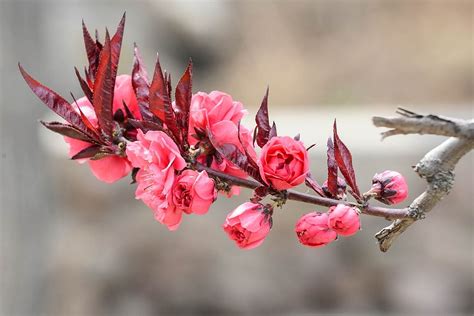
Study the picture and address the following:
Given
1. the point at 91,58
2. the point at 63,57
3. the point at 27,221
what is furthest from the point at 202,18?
the point at 91,58

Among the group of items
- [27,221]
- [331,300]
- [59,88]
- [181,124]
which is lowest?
[331,300]

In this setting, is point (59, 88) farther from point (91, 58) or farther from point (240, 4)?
point (91, 58)

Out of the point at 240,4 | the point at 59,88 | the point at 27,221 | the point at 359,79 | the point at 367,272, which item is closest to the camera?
the point at 367,272

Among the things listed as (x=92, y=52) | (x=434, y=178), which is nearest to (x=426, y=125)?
(x=434, y=178)

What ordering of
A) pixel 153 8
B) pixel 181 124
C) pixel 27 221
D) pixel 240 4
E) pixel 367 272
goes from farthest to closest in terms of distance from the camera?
pixel 240 4, pixel 153 8, pixel 27 221, pixel 367 272, pixel 181 124

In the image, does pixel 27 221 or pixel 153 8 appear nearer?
pixel 27 221

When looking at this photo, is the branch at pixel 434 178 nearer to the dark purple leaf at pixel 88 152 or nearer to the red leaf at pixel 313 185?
the red leaf at pixel 313 185

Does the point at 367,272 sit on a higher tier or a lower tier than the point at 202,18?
lower

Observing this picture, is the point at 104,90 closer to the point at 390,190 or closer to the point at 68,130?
the point at 68,130
